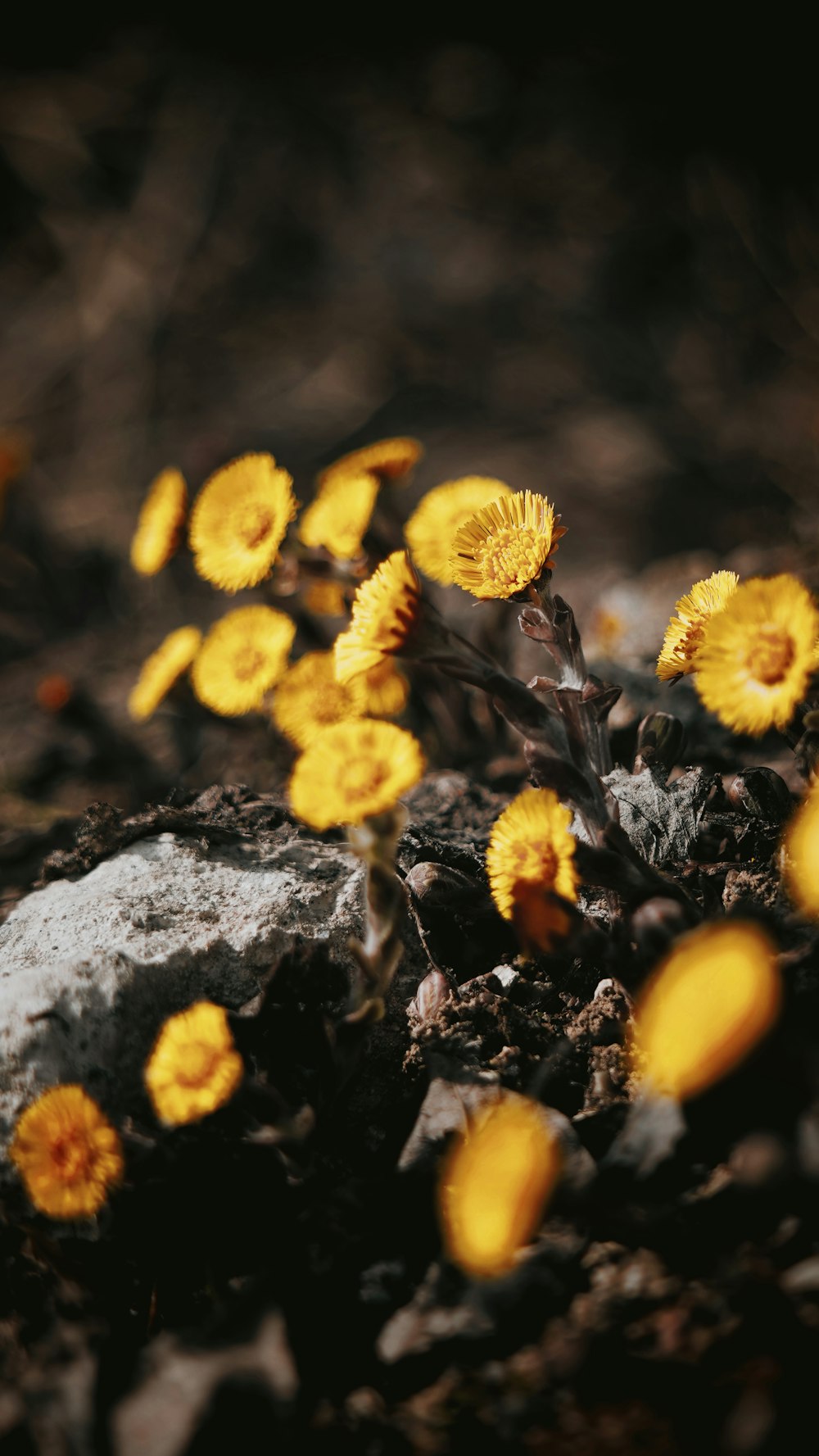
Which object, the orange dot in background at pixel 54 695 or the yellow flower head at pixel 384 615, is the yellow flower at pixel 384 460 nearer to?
the yellow flower head at pixel 384 615

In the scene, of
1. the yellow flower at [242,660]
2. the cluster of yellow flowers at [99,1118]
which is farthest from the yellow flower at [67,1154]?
the yellow flower at [242,660]

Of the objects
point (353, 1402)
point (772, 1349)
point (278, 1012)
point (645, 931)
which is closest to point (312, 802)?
point (278, 1012)

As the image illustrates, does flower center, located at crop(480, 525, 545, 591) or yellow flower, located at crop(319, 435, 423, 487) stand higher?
flower center, located at crop(480, 525, 545, 591)

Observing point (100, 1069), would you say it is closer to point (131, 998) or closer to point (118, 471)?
point (131, 998)

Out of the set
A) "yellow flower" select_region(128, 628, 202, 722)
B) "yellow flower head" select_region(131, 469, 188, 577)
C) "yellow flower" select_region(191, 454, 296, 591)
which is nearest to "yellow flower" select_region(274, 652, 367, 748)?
"yellow flower" select_region(191, 454, 296, 591)

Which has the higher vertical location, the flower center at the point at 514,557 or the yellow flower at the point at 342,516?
the flower center at the point at 514,557

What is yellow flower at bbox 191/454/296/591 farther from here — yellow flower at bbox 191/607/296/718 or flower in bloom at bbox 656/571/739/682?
flower in bloom at bbox 656/571/739/682
